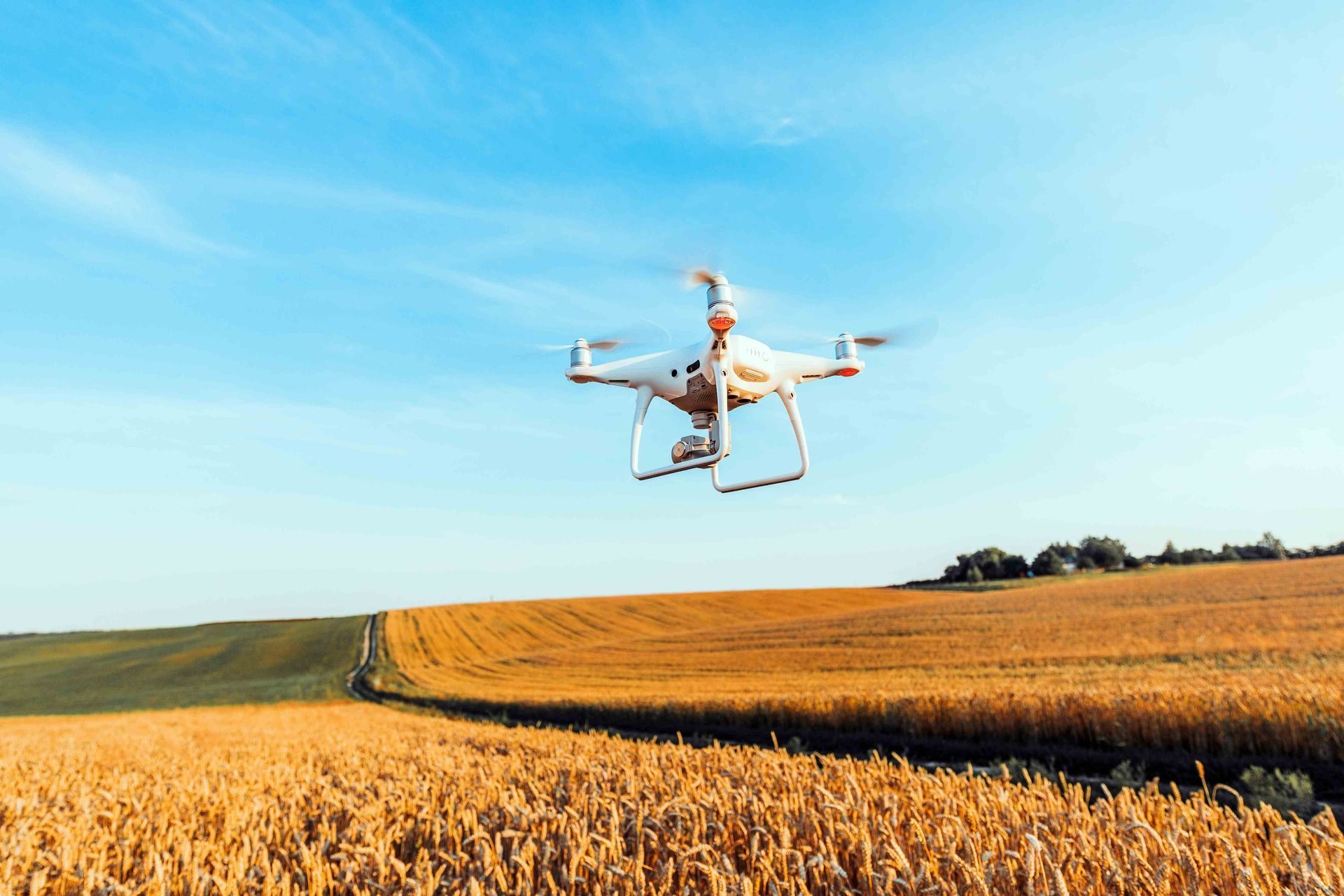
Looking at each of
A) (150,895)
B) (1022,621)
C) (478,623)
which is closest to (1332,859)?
(150,895)

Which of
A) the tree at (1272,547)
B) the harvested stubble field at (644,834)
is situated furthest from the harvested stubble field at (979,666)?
the tree at (1272,547)

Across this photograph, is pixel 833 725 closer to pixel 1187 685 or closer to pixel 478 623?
pixel 1187 685

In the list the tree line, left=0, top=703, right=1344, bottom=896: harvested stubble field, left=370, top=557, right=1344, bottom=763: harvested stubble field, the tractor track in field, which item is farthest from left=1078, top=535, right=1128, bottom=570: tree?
left=0, top=703, right=1344, bottom=896: harvested stubble field

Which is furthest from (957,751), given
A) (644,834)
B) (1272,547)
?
(1272,547)

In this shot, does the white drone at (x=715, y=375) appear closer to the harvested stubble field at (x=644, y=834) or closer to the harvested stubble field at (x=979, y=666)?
the harvested stubble field at (x=644, y=834)

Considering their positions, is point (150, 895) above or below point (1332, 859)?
above

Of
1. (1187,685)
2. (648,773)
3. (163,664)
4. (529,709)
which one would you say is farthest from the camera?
(163,664)

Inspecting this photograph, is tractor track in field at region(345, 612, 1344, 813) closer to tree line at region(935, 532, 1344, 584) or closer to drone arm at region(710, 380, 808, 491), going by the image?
drone arm at region(710, 380, 808, 491)

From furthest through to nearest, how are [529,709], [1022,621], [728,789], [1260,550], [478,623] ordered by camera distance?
1. [1260,550]
2. [478,623]
3. [1022,621]
4. [529,709]
5. [728,789]
